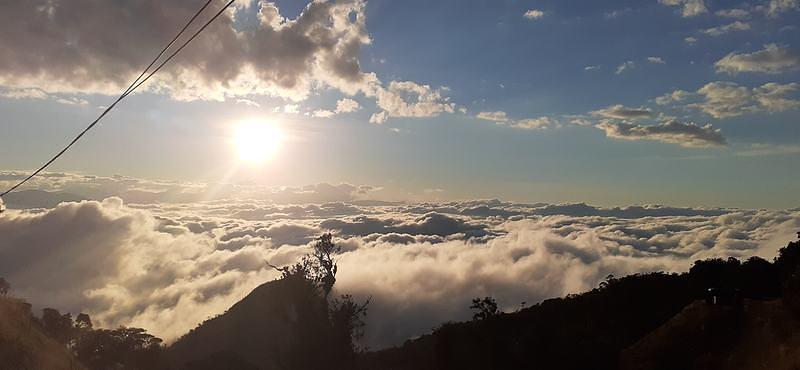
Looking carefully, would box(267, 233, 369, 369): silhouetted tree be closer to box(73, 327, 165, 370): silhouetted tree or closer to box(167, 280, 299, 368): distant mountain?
box(167, 280, 299, 368): distant mountain

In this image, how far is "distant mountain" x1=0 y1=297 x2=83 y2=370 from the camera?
29.9 metres

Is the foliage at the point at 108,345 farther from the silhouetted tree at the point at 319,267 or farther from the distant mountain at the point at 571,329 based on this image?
the distant mountain at the point at 571,329

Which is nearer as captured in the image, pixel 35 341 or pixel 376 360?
pixel 35 341

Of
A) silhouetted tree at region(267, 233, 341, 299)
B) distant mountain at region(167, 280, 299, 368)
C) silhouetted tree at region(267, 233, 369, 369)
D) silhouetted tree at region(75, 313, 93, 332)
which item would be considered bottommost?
distant mountain at region(167, 280, 299, 368)

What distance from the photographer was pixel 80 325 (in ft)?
269

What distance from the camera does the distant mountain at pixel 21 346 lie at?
98.2ft

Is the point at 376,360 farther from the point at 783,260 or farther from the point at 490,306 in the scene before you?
the point at 783,260

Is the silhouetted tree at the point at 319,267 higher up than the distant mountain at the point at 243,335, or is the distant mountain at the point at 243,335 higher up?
the silhouetted tree at the point at 319,267

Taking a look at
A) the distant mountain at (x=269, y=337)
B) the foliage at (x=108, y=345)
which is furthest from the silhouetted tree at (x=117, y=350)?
the distant mountain at (x=269, y=337)

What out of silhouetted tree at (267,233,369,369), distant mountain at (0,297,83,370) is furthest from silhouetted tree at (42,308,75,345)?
silhouetted tree at (267,233,369,369)

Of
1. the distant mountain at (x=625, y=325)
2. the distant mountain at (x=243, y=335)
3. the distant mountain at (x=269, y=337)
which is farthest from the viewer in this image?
the distant mountain at (x=243, y=335)

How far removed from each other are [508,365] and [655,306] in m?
9.90

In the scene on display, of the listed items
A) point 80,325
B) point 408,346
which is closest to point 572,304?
point 408,346

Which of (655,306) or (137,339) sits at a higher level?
(655,306)
